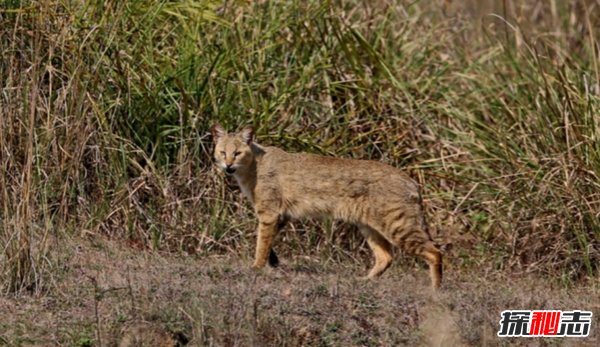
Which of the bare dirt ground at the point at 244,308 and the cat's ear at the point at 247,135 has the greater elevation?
the cat's ear at the point at 247,135

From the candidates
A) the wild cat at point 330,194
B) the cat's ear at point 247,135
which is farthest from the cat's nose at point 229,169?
the cat's ear at point 247,135

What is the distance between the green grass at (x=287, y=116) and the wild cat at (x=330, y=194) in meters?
0.69

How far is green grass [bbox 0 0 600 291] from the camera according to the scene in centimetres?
975

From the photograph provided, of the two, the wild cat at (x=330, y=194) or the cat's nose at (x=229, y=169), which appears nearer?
the wild cat at (x=330, y=194)

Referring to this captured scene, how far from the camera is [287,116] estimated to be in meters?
10.8

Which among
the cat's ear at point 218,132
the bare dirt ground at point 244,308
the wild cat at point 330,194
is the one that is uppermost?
the cat's ear at point 218,132

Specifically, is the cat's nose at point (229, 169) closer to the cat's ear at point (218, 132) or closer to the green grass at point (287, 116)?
the cat's ear at point (218, 132)

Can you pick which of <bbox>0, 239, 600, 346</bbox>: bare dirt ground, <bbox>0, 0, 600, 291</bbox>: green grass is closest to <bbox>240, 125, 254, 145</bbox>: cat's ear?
<bbox>0, 0, 600, 291</bbox>: green grass

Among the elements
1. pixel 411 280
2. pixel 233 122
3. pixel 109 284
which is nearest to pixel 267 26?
pixel 233 122

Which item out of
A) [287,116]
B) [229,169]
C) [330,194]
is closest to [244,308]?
[330,194]

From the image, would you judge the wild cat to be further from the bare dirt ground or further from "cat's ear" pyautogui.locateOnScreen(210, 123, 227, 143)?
the bare dirt ground

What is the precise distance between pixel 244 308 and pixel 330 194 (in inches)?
75.3

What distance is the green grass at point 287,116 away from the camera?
975 centimetres

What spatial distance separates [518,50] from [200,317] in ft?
17.6
